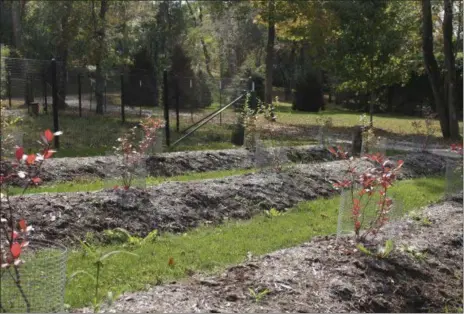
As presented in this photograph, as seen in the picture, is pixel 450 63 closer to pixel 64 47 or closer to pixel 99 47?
pixel 99 47

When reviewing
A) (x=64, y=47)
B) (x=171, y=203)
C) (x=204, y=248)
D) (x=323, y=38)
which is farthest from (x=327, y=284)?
(x=64, y=47)

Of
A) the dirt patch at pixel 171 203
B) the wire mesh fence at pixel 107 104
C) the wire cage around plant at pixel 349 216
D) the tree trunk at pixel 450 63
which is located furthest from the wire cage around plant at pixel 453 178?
the tree trunk at pixel 450 63

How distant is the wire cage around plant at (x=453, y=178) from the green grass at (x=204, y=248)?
70 centimetres

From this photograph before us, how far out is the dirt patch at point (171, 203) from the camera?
22.4 feet

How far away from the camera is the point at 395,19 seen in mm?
24828

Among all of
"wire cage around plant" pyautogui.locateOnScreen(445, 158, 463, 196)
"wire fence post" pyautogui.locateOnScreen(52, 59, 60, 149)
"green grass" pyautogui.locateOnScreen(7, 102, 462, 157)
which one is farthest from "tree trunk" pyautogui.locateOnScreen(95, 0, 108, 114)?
"wire cage around plant" pyautogui.locateOnScreen(445, 158, 463, 196)

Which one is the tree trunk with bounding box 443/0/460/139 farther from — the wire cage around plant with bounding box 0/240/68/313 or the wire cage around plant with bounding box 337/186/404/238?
the wire cage around plant with bounding box 0/240/68/313

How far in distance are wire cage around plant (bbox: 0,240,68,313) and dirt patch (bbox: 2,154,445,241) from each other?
2.56 metres

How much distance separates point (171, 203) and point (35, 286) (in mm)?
4318

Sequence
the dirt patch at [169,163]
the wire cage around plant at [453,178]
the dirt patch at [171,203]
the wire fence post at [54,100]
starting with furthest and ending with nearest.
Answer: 1. the wire fence post at [54,100]
2. the dirt patch at [169,163]
3. the wire cage around plant at [453,178]
4. the dirt patch at [171,203]

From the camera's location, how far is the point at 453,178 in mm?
9688

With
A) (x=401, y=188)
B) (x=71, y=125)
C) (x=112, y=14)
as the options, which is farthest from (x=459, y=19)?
(x=401, y=188)

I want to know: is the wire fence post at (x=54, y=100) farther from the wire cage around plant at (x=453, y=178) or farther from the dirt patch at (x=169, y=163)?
the wire cage around plant at (x=453, y=178)

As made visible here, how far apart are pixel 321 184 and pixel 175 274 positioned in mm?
5251
